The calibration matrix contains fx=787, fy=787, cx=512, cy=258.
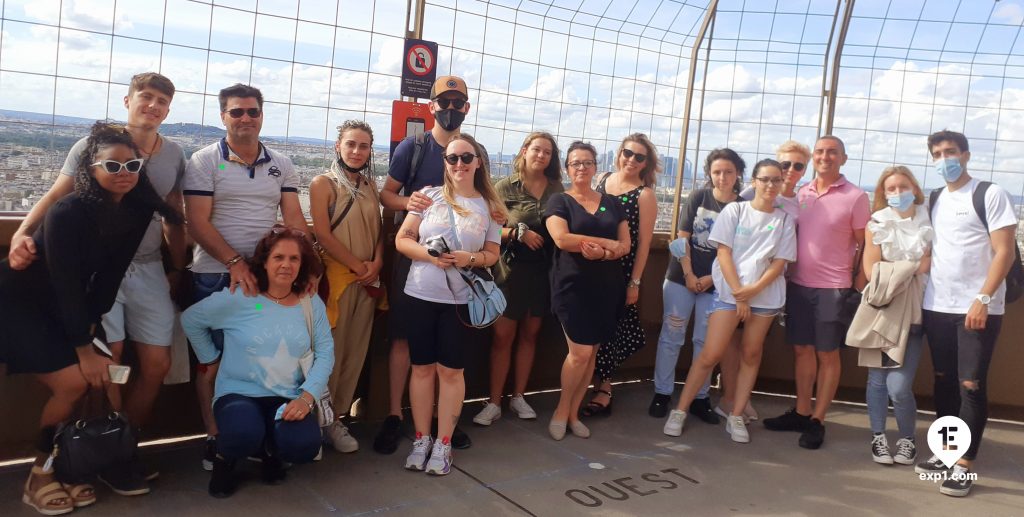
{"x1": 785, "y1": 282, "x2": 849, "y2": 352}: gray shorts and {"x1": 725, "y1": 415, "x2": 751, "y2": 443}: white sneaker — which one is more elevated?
{"x1": 785, "y1": 282, "x2": 849, "y2": 352}: gray shorts

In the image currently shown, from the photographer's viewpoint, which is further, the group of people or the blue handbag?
the blue handbag

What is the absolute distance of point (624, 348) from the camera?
519cm

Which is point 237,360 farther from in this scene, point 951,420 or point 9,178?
point 951,420

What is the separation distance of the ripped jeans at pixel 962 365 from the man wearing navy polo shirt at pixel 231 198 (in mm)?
3505

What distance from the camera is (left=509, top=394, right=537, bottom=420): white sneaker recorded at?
4863mm

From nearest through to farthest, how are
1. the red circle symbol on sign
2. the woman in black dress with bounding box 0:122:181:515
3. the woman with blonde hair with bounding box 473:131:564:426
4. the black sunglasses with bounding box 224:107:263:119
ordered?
the woman in black dress with bounding box 0:122:181:515
the black sunglasses with bounding box 224:107:263:119
the red circle symbol on sign
the woman with blonde hair with bounding box 473:131:564:426

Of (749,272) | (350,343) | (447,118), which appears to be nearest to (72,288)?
(350,343)

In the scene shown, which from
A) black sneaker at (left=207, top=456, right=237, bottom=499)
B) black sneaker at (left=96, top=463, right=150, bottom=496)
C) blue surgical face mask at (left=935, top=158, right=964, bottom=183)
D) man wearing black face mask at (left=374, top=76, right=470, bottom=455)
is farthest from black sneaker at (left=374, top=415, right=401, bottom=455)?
blue surgical face mask at (left=935, top=158, right=964, bottom=183)

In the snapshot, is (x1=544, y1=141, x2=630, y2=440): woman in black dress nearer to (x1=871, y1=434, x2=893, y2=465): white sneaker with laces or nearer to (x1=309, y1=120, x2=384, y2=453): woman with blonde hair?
(x1=309, y1=120, x2=384, y2=453): woman with blonde hair

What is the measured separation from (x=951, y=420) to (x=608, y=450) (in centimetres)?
188

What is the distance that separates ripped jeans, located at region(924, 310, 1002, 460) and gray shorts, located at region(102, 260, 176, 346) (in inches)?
153

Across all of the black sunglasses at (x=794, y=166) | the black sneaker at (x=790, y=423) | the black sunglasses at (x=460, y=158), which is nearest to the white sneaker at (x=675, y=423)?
the black sneaker at (x=790, y=423)

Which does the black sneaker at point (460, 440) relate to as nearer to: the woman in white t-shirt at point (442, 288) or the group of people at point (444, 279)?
the group of people at point (444, 279)

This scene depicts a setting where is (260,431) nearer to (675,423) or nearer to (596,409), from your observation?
(596,409)
